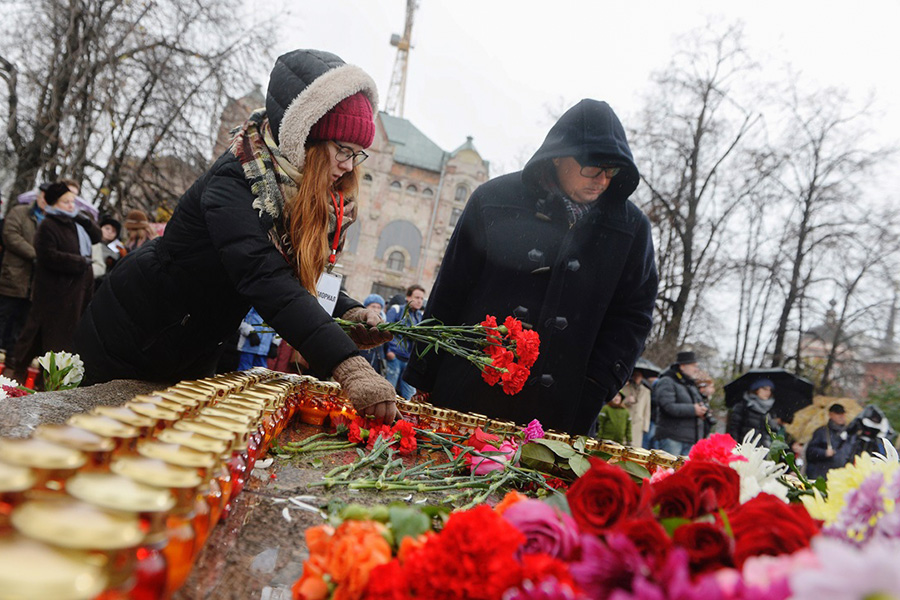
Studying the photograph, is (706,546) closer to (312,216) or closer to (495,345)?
(495,345)

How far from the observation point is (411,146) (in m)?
37.7

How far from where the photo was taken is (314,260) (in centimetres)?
193

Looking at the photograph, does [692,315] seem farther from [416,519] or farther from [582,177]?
[416,519]

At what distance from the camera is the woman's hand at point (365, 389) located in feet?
5.32

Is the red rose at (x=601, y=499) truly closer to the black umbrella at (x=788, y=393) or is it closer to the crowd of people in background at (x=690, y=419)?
the crowd of people in background at (x=690, y=419)

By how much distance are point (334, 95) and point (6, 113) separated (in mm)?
10267

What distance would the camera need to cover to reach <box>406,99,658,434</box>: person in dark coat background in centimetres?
253

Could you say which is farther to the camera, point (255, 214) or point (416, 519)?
point (255, 214)

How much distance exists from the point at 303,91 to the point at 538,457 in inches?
47.3

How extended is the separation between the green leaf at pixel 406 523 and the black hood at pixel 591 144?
6.39 feet

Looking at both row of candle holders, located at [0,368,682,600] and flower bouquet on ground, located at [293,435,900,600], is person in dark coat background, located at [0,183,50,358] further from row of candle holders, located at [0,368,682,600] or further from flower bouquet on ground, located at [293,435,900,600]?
flower bouquet on ground, located at [293,435,900,600]

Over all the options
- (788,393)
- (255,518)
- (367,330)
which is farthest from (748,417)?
(255,518)

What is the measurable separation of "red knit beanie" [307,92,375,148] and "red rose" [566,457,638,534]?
133cm

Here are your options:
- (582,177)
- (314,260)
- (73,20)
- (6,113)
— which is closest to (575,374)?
(582,177)
